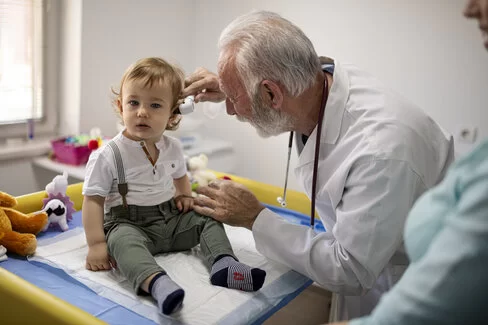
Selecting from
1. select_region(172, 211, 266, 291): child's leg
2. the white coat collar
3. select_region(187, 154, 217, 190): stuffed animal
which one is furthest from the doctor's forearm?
select_region(187, 154, 217, 190): stuffed animal

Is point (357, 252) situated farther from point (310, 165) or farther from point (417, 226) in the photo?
point (417, 226)

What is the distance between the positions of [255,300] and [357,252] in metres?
0.33

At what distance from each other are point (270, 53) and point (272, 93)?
0.43 ft

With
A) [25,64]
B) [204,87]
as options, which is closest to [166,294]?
[204,87]

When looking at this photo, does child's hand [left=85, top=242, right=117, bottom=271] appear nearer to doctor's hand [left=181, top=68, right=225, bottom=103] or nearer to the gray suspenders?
the gray suspenders

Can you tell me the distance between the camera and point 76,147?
253cm

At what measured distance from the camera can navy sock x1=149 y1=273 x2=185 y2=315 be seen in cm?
124

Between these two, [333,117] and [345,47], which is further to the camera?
[345,47]

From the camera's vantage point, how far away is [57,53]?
2.81m

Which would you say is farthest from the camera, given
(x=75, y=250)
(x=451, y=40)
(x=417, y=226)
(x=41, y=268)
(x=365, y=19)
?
(x=365, y=19)

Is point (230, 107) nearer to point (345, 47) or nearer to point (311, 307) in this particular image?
point (311, 307)

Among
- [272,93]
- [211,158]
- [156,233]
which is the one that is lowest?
[211,158]

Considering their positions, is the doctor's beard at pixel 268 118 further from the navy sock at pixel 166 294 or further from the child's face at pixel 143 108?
the navy sock at pixel 166 294

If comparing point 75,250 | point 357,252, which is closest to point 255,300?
point 357,252
